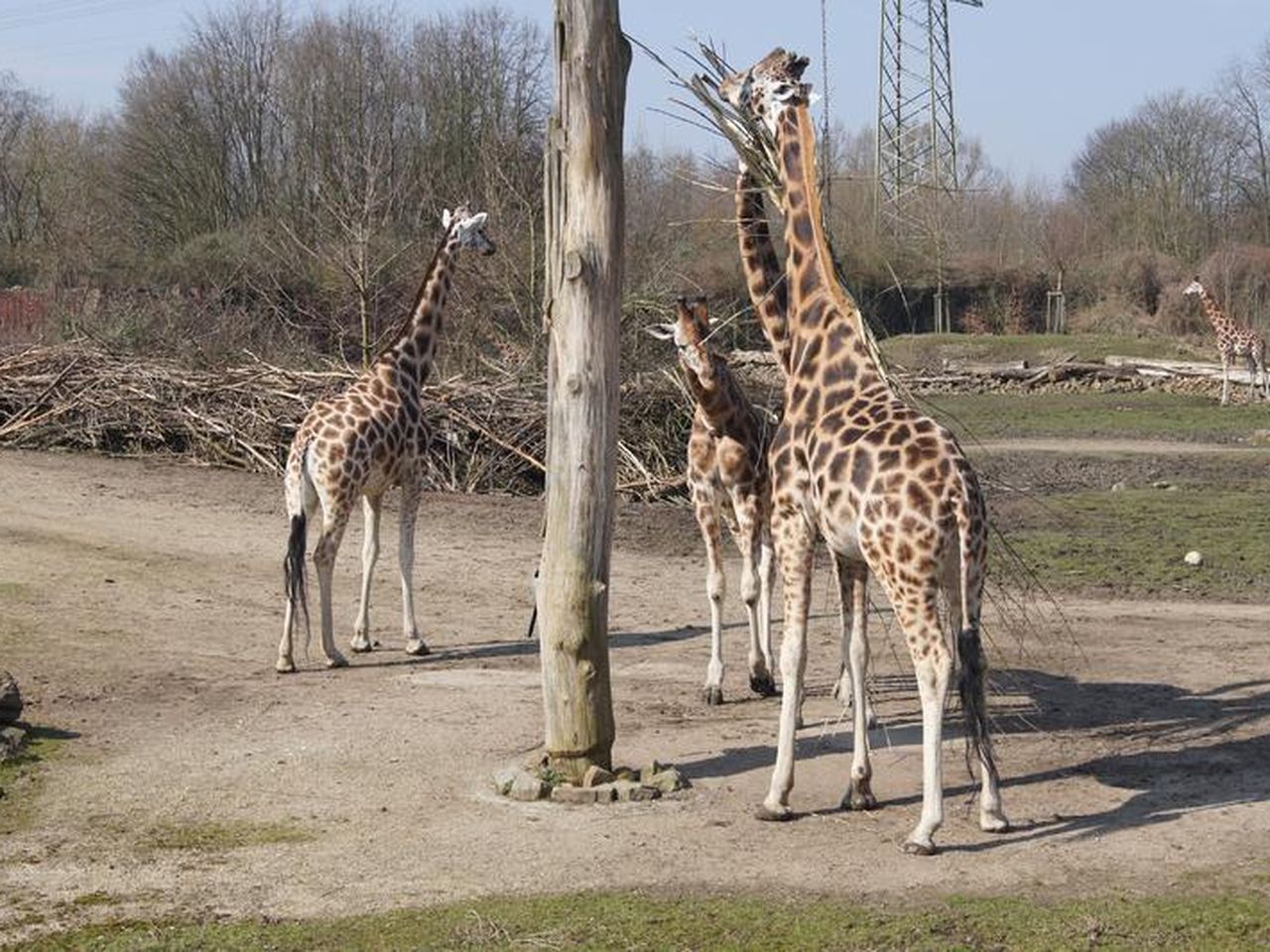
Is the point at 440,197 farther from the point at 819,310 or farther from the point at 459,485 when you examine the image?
the point at 819,310

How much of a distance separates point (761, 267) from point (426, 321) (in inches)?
134

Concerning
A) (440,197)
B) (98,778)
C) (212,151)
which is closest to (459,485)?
(98,778)

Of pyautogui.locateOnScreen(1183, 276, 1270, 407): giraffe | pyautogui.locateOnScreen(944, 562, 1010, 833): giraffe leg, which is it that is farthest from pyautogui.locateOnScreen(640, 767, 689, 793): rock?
pyautogui.locateOnScreen(1183, 276, 1270, 407): giraffe

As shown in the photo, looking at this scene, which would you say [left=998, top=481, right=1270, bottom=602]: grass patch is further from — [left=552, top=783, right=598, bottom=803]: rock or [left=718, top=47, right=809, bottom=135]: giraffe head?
[left=552, top=783, right=598, bottom=803]: rock

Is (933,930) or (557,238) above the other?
(557,238)

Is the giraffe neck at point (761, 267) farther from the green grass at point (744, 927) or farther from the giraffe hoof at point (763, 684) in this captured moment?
the green grass at point (744, 927)

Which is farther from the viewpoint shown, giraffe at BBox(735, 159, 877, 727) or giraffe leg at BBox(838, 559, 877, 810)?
giraffe at BBox(735, 159, 877, 727)

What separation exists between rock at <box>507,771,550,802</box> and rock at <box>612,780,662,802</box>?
34cm

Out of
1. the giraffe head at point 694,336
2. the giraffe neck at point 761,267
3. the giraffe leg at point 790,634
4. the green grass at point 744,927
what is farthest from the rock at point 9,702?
the giraffe neck at point 761,267

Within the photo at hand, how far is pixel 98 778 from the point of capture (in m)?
8.46

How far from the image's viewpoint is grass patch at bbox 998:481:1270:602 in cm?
1383

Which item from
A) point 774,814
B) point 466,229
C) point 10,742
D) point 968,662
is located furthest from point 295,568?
point 968,662

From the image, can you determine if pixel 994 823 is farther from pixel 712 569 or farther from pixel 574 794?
pixel 712 569

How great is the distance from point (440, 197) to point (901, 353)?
1111 centimetres
